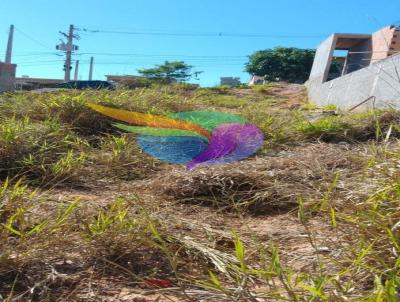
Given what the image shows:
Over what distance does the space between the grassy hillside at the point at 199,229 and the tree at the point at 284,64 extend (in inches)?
1099

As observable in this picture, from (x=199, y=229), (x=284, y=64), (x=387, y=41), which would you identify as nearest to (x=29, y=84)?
(x=387, y=41)

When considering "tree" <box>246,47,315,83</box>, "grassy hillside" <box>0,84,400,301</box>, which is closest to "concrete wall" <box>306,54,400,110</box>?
"grassy hillside" <box>0,84,400,301</box>

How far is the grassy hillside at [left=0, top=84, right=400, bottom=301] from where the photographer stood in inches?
46.9

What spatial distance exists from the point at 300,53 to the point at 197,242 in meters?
30.4

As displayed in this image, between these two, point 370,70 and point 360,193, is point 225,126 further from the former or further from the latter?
point 370,70

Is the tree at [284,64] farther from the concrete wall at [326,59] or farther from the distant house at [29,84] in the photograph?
the concrete wall at [326,59]

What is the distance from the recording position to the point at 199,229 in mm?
1692

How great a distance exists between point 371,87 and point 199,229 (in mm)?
4671

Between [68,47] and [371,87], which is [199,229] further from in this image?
[68,47]

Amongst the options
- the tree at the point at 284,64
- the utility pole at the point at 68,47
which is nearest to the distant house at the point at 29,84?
the utility pole at the point at 68,47

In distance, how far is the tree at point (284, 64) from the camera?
29.7 m

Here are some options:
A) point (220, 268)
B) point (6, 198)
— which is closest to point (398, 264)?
point (220, 268)

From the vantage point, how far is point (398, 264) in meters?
1.10

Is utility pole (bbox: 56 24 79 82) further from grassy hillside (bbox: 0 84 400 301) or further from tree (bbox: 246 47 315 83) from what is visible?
grassy hillside (bbox: 0 84 400 301)
